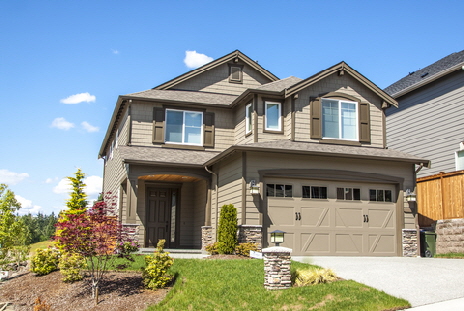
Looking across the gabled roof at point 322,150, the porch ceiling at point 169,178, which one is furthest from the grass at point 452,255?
the porch ceiling at point 169,178

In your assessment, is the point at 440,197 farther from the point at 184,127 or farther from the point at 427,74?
the point at 184,127

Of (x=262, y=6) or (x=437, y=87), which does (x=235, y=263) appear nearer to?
(x=262, y=6)

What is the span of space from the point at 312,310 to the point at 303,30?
929cm

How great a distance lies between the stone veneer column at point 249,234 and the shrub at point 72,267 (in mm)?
4540

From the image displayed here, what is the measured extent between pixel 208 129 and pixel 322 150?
5.28 metres

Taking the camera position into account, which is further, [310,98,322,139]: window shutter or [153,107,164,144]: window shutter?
[153,107,164,144]: window shutter

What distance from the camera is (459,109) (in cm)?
1880

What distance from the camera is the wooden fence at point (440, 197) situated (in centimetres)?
1647

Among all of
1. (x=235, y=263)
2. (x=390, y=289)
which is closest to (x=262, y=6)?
(x=235, y=263)

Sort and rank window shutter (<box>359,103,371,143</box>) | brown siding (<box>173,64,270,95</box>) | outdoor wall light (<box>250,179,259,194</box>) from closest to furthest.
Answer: outdoor wall light (<box>250,179,259,194</box>) → window shutter (<box>359,103,371,143</box>) → brown siding (<box>173,64,270,95</box>)

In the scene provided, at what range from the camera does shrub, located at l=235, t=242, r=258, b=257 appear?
13591mm

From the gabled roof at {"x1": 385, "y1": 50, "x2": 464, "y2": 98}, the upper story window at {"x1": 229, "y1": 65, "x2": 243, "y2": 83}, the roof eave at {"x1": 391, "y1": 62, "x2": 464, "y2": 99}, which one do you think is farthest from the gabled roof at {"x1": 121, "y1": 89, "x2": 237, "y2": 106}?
the gabled roof at {"x1": 385, "y1": 50, "x2": 464, "y2": 98}

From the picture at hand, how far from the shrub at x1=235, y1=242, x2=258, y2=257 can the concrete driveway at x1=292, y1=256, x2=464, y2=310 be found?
6.23 feet

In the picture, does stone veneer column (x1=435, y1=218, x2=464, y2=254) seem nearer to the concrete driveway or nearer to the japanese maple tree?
the concrete driveway
